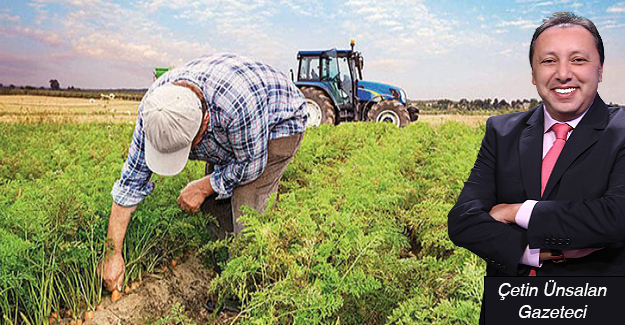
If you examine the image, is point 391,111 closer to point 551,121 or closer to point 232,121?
point 232,121

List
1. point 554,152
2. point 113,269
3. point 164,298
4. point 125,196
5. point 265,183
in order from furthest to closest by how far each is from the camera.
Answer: point 265,183 < point 164,298 < point 113,269 < point 125,196 < point 554,152

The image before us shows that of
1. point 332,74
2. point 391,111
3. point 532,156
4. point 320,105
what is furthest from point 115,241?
point 391,111

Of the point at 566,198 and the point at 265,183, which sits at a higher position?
the point at 566,198

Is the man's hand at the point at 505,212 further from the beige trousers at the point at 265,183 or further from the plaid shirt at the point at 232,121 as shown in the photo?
the beige trousers at the point at 265,183

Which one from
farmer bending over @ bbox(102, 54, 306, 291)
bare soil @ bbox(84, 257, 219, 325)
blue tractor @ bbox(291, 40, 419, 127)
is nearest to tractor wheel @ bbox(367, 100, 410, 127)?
blue tractor @ bbox(291, 40, 419, 127)

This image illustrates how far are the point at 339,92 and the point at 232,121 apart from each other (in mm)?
10440

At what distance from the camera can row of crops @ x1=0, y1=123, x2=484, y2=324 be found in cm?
264

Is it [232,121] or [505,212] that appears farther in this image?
[232,121]

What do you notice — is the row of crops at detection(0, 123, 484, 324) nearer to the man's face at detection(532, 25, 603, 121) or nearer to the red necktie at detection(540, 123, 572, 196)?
the red necktie at detection(540, 123, 572, 196)

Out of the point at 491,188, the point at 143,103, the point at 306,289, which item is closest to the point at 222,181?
the point at 143,103

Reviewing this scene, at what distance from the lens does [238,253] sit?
3.29 meters

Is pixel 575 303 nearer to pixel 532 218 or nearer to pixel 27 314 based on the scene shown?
pixel 532 218

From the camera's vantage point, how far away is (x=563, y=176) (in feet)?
5.08

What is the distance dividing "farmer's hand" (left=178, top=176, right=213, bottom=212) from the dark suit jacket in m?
2.54
